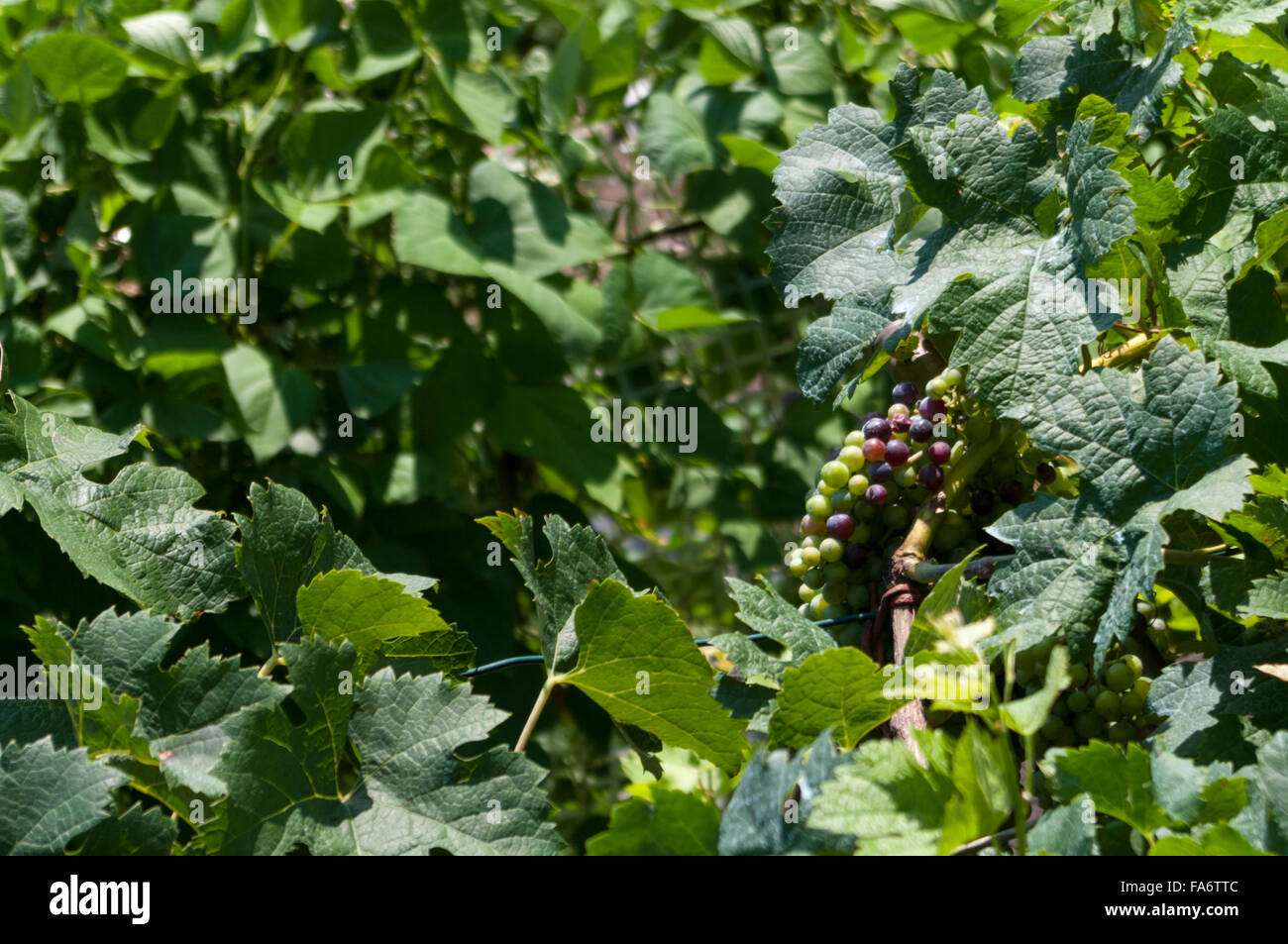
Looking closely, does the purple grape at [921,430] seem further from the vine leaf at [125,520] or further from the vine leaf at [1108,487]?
the vine leaf at [125,520]

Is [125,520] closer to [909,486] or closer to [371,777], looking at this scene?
[371,777]

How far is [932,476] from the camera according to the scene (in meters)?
0.69

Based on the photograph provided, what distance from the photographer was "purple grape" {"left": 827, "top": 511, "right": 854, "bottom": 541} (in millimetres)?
718

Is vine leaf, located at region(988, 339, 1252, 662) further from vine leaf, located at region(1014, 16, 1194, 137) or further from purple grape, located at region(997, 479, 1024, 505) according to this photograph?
vine leaf, located at region(1014, 16, 1194, 137)

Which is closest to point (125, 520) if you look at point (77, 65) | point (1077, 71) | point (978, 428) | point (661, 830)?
point (661, 830)

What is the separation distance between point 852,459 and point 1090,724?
8.3 inches

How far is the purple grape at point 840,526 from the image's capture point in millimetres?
718

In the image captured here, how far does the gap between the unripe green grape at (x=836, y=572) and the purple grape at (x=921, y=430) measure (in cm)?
9

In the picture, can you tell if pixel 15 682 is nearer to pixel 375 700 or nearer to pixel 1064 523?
pixel 375 700

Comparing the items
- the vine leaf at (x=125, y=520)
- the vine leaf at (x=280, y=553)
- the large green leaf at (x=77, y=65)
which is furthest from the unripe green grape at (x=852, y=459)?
the large green leaf at (x=77, y=65)

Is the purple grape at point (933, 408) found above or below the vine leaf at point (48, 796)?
above

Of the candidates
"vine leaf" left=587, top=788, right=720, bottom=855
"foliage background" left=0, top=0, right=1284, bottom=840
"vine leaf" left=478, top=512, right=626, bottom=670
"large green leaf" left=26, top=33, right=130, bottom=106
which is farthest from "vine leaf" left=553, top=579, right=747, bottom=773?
"large green leaf" left=26, top=33, right=130, bottom=106

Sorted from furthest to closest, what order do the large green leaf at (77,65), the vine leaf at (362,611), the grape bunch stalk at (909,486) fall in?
the large green leaf at (77,65), the grape bunch stalk at (909,486), the vine leaf at (362,611)

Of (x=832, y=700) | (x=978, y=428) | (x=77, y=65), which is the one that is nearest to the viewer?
(x=832, y=700)
